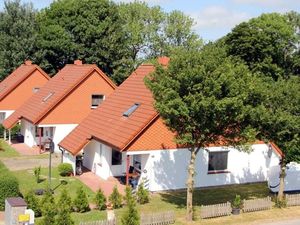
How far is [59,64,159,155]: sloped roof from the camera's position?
27536 mm

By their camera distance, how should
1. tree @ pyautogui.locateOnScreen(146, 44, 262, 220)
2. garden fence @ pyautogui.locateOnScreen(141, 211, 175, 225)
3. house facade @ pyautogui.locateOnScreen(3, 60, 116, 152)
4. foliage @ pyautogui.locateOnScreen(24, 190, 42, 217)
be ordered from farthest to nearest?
house facade @ pyautogui.locateOnScreen(3, 60, 116, 152) → foliage @ pyautogui.locateOnScreen(24, 190, 42, 217) → garden fence @ pyautogui.locateOnScreen(141, 211, 175, 225) → tree @ pyautogui.locateOnScreen(146, 44, 262, 220)

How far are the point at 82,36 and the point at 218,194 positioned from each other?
39135 mm

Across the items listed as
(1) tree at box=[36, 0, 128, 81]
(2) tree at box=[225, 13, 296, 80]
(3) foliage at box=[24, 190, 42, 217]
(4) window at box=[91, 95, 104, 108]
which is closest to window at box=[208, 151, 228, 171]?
(3) foliage at box=[24, 190, 42, 217]

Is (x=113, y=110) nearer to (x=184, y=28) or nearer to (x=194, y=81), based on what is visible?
(x=194, y=81)

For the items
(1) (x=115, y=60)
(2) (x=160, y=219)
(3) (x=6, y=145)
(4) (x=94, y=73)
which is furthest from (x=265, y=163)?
(1) (x=115, y=60)

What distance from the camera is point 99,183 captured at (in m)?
29.4

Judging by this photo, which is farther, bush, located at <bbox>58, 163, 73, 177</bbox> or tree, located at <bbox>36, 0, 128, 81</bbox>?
Result: tree, located at <bbox>36, 0, 128, 81</bbox>

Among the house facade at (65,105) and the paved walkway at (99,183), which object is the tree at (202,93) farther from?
the house facade at (65,105)

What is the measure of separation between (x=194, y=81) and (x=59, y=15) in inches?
1846

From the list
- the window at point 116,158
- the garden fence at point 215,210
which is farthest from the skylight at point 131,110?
the garden fence at point 215,210

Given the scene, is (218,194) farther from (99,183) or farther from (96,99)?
(96,99)

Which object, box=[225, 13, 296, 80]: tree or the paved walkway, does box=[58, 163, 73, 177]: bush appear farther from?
box=[225, 13, 296, 80]: tree

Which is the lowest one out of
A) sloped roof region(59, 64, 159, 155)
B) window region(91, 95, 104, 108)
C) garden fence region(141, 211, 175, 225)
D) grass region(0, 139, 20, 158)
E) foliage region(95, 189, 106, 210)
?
garden fence region(141, 211, 175, 225)

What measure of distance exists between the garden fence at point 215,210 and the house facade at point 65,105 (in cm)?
2063
